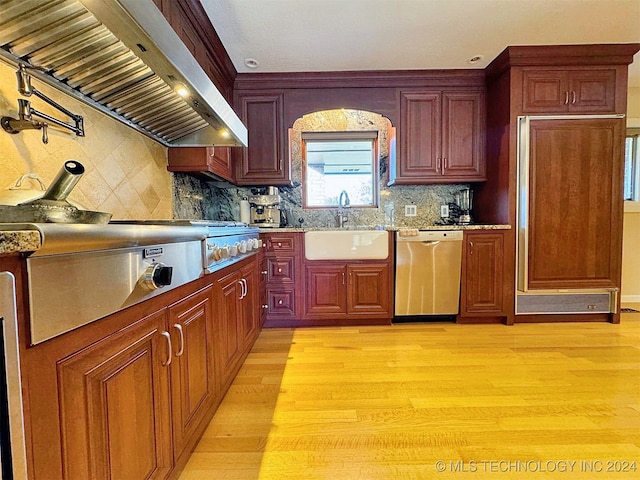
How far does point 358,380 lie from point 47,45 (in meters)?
1.96

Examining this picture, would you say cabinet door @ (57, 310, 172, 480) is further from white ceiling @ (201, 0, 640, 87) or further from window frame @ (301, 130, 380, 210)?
window frame @ (301, 130, 380, 210)

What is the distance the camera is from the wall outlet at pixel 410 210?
127 inches

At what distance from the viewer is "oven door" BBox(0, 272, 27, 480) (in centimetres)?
46

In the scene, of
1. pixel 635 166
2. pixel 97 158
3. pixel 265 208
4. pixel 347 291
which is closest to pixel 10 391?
pixel 97 158

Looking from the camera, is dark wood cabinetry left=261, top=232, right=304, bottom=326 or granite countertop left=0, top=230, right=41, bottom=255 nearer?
granite countertop left=0, top=230, right=41, bottom=255

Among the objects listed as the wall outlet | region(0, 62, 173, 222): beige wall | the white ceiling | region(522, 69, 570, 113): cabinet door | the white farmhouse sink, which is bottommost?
the white farmhouse sink

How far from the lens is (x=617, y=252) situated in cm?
262

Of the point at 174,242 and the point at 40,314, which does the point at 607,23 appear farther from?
the point at 40,314

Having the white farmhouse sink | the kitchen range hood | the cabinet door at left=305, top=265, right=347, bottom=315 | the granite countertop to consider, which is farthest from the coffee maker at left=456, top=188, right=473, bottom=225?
the granite countertop

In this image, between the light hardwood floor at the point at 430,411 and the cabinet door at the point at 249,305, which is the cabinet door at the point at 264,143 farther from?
the light hardwood floor at the point at 430,411

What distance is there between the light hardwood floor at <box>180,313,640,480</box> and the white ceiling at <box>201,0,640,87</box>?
2.25m

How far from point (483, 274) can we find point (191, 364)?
7.95 feet

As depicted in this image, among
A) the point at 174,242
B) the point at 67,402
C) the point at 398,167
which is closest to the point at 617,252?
the point at 398,167

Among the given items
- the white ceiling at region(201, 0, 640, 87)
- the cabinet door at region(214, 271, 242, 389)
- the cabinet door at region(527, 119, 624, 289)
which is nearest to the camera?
the cabinet door at region(214, 271, 242, 389)
